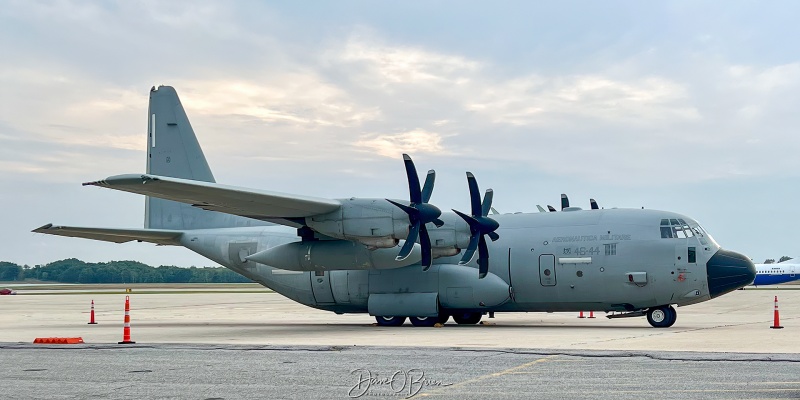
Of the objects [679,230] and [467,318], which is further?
[467,318]

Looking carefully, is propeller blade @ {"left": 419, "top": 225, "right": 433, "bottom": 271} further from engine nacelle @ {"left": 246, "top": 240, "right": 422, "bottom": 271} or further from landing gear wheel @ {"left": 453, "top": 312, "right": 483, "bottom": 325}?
landing gear wheel @ {"left": 453, "top": 312, "right": 483, "bottom": 325}

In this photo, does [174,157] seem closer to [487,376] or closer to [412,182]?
[412,182]

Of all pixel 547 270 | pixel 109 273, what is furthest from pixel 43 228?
pixel 109 273

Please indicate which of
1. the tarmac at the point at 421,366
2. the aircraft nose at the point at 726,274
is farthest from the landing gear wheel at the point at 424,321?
the aircraft nose at the point at 726,274

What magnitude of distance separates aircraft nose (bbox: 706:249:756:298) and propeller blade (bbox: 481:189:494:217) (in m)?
6.71

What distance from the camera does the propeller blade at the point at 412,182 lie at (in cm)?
2545

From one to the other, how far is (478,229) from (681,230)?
6.04m

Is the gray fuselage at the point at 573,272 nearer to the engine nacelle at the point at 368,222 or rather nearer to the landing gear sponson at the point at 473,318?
the landing gear sponson at the point at 473,318

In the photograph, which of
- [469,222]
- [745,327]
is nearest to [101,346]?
[469,222]

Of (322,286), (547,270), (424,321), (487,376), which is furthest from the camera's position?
(322,286)

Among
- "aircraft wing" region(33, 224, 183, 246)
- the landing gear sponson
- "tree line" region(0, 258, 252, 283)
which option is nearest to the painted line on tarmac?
the landing gear sponson

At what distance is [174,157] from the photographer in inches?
1256

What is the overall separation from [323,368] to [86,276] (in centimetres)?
13772

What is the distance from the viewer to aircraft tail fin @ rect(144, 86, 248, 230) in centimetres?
3177
